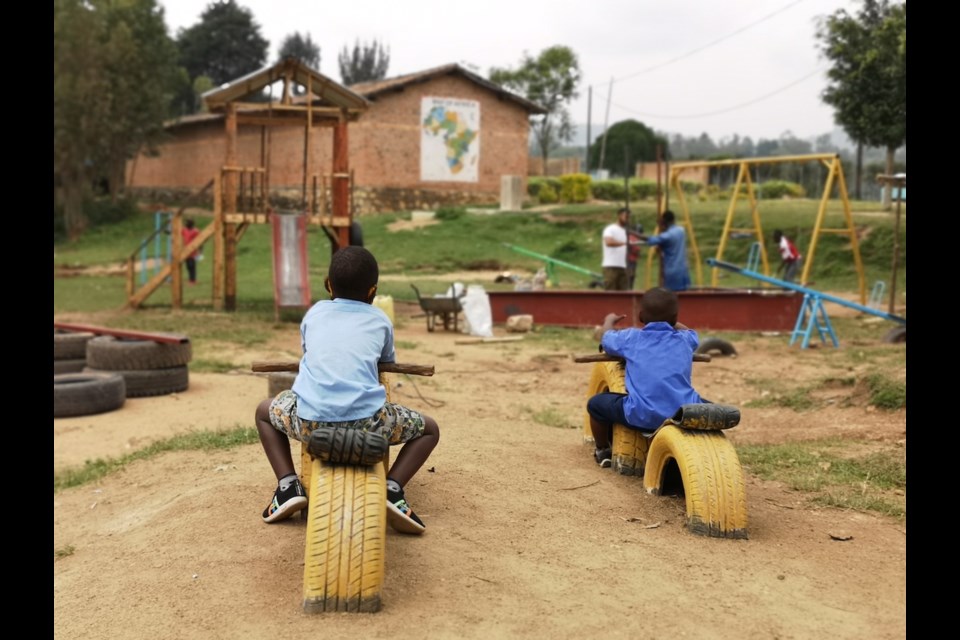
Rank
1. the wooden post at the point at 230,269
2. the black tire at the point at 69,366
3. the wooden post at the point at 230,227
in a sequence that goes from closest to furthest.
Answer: the black tire at the point at 69,366 → the wooden post at the point at 230,227 → the wooden post at the point at 230,269

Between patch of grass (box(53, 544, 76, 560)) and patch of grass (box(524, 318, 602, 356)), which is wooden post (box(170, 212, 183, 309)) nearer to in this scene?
patch of grass (box(524, 318, 602, 356))

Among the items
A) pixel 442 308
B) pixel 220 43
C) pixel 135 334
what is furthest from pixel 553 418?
pixel 220 43

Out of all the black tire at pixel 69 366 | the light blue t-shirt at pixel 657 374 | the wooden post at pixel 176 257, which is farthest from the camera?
the wooden post at pixel 176 257

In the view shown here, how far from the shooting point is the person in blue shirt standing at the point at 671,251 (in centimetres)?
1517

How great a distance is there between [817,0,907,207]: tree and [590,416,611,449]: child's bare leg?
79.3 feet

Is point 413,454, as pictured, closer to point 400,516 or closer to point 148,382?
point 400,516

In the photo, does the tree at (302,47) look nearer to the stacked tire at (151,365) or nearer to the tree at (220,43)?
the tree at (220,43)

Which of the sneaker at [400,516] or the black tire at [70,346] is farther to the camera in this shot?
the black tire at [70,346]

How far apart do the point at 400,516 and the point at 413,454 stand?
1.23 ft

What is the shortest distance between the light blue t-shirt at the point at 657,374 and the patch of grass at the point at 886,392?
3.71 metres

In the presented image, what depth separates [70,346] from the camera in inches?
483

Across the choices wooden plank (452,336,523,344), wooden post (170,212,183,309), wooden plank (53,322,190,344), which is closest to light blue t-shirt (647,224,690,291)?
wooden plank (452,336,523,344)

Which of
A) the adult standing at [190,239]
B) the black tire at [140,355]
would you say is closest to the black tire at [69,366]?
the black tire at [140,355]
